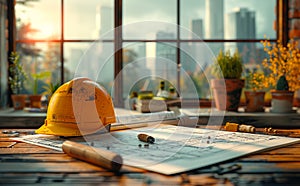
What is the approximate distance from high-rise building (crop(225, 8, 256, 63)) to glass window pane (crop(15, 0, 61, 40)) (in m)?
1.27

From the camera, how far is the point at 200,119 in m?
2.36

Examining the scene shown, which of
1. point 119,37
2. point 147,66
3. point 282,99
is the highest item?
point 119,37

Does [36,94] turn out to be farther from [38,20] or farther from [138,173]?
[138,173]

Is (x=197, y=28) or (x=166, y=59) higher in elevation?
(x=197, y=28)

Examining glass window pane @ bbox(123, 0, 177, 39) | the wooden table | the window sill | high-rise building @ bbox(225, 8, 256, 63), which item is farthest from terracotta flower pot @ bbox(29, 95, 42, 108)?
the wooden table

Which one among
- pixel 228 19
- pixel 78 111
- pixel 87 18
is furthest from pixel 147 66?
pixel 78 111

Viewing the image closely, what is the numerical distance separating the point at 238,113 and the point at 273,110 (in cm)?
22

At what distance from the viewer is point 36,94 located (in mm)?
2875

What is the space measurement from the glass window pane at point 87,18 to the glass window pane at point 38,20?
8 centimetres

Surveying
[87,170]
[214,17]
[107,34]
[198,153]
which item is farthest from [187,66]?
[87,170]

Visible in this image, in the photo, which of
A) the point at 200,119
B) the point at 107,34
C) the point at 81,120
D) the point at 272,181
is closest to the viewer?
the point at 272,181

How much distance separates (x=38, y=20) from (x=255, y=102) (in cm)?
166

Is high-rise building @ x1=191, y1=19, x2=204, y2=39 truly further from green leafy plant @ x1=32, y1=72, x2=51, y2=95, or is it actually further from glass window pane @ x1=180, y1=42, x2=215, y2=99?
green leafy plant @ x1=32, y1=72, x2=51, y2=95

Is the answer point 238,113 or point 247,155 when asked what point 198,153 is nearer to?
point 247,155
